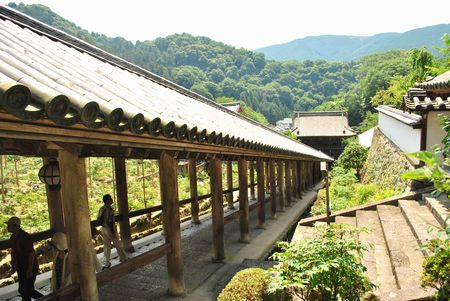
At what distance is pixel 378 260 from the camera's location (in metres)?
6.42

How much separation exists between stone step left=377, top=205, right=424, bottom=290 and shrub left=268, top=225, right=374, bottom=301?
2.62ft

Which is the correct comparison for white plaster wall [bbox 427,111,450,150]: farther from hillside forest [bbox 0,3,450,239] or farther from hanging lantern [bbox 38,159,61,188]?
hanging lantern [bbox 38,159,61,188]

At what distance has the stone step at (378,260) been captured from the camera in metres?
5.41

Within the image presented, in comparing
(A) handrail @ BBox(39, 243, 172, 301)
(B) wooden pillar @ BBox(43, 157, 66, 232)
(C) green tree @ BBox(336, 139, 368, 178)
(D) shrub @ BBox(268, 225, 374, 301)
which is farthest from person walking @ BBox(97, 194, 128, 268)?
(C) green tree @ BBox(336, 139, 368, 178)

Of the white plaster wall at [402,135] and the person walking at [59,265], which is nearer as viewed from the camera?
the person walking at [59,265]

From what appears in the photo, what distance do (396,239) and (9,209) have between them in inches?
535

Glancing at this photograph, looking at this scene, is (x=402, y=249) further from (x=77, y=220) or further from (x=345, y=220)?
(x=77, y=220)

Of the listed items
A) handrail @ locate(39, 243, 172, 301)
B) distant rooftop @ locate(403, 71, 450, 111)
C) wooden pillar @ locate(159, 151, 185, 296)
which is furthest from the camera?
distant rooftop @ locate(403, 71, 450, 111)

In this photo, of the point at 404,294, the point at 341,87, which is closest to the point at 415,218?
the point at 404,294

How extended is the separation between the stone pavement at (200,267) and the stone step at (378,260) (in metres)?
2.41

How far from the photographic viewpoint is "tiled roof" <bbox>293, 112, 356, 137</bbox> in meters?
43.9

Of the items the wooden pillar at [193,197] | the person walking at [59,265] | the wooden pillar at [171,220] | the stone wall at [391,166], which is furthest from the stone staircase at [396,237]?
the person walking at [59,265]

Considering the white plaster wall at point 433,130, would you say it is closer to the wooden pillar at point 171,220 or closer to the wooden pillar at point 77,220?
the wooden pillar at point 171,220

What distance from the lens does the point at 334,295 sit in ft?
14.5
